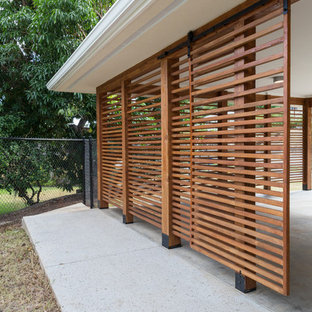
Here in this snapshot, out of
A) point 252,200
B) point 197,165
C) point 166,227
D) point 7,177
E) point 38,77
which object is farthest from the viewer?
point 38,77

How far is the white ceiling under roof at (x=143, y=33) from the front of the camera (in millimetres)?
2359

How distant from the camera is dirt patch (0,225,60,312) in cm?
245

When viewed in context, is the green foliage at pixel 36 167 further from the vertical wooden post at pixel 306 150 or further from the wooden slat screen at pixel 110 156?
the vertical wooden post at pixel 306 150

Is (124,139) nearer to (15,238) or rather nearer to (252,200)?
(15,238)

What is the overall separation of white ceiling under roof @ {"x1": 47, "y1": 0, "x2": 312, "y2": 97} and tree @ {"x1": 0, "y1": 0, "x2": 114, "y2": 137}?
228cm

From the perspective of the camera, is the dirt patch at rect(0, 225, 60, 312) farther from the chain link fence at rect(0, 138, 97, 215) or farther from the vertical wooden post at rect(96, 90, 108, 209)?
the chain link fence at rect(0, 138, 97, 215)

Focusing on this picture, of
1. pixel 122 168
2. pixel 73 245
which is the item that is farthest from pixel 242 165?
pixel 122 168

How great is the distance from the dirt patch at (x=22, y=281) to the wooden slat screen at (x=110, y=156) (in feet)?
5.04

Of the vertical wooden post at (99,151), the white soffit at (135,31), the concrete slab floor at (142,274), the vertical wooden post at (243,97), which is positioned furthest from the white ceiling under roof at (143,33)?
the concrete slab floor at (142,274)

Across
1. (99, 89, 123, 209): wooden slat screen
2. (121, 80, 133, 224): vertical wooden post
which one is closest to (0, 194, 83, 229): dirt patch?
(99, 89, 123, 209): wooden slat screen

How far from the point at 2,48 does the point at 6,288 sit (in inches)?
230

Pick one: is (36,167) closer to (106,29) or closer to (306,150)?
(106,29)

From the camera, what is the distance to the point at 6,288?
2.80m

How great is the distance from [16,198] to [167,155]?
457 cm
